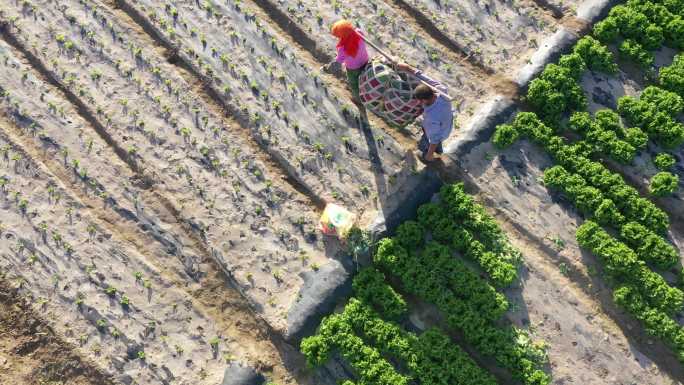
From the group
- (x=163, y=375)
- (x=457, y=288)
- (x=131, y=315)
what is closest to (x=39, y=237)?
(x=131, y=315)

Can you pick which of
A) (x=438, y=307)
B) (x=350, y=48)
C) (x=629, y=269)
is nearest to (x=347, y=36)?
(x=350, y=48)

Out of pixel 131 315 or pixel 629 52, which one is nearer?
pixel 131 315

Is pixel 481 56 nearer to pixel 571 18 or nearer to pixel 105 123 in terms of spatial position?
pixel 571 18

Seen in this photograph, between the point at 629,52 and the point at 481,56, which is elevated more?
the point at 629,52

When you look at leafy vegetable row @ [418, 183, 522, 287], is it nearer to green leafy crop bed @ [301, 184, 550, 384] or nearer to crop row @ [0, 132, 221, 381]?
green leafy crop bed @ [301, 184, 550, 384]

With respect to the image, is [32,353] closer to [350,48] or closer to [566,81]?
[350,48]
